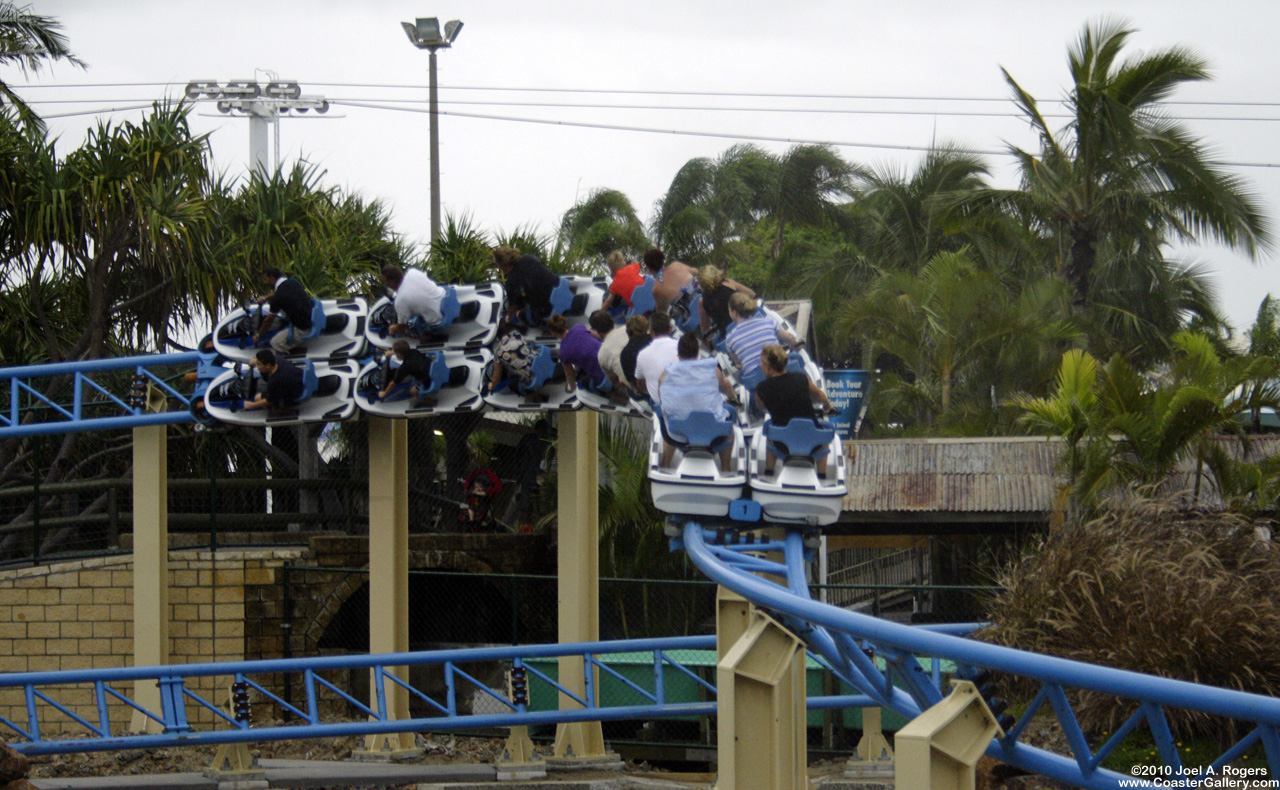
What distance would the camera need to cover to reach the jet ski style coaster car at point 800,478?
750 centimetres

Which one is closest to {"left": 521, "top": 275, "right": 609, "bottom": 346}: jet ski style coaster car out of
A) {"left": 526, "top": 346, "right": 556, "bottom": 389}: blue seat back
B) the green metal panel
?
{"left": 526, "top": 346, "right": 556, "bottom": 389}: blue seat back

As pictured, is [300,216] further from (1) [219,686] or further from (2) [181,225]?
(1) [219,686]

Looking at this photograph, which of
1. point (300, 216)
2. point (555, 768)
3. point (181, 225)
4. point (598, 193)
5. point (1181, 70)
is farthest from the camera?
point (598, 193)

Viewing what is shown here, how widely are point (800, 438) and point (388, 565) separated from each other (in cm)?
472

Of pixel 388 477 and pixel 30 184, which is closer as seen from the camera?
pixel 388 477

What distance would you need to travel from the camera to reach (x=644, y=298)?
966 cm

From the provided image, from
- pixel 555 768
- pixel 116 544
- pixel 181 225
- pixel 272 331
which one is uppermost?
pixel 181 225

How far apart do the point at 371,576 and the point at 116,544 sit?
4.15 m

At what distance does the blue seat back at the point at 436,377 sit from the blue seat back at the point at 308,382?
929 mm

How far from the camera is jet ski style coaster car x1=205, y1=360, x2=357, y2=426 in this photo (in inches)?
422

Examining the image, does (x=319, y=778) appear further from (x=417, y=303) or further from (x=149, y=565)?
(x=417, y=303)

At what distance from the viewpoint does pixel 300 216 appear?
17094 millimetres

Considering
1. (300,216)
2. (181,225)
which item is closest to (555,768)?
(181,225)

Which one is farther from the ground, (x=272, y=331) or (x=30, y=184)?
(x=30, y=184)
